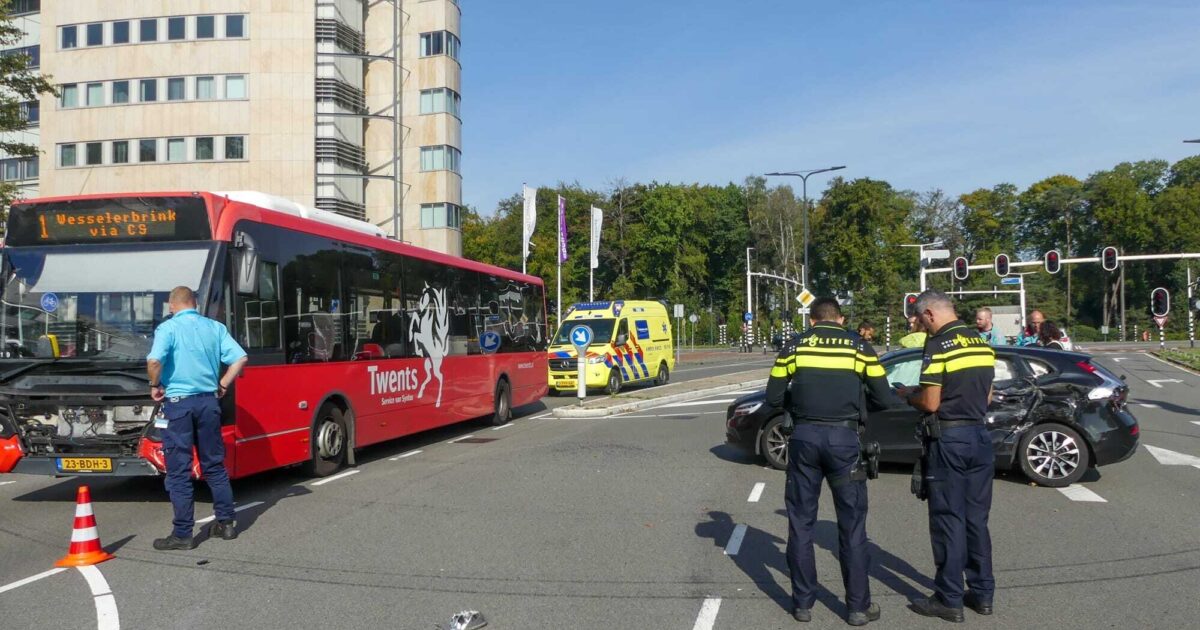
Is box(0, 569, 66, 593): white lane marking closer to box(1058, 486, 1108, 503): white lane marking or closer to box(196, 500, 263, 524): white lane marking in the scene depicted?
box(196, 500, 263, 524): white lane marking

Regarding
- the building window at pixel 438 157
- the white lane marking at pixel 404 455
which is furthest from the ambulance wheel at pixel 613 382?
the building window at pixel 438 157

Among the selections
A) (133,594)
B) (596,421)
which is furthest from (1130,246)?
(133,594)

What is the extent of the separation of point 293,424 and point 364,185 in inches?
1475

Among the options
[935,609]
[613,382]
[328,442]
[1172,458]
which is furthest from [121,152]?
[935,609]

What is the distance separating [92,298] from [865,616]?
7.28 meters

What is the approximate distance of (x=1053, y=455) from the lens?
31.6 ft

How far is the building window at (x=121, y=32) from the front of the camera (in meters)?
42.7

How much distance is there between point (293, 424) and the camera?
9.85 meters

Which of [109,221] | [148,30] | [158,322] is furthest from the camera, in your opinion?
[148,30]

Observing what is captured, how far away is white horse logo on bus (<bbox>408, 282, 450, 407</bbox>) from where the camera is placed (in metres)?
13.4

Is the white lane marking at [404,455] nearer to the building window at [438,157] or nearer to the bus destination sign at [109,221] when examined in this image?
the bus destination sign at [109,221]

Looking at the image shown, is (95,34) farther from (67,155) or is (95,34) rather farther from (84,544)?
(84,544)

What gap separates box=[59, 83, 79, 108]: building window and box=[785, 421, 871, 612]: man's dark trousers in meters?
47.3

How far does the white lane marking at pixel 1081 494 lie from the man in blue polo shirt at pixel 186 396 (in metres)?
7.85
